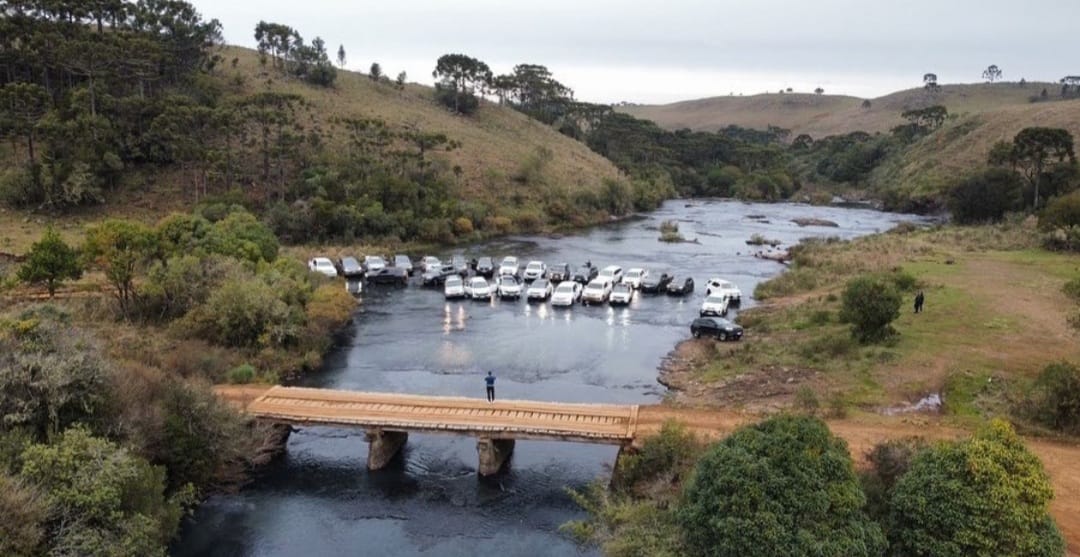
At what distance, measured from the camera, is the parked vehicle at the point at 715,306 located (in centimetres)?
4566

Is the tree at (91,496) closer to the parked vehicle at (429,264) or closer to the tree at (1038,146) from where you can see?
the parked vehicle at (429,264)

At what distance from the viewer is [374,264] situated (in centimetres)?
5725

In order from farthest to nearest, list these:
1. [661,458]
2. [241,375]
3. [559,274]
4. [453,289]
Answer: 1. [559,274]
2. [453,289]
3. [241,375]
4. [661,458]

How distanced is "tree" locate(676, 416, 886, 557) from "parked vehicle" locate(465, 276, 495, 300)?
1378 inches

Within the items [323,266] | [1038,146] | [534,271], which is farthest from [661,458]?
[1038,146]

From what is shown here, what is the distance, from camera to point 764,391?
31.0 m

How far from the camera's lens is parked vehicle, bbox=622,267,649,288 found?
5428 centimetres

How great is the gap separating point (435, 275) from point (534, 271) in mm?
7387

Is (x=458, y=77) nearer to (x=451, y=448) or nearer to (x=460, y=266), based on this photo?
(x=460, y=266)

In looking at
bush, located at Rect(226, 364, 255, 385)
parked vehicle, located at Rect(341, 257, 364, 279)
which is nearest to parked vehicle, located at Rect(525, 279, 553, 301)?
parked vehicle, located at Rect(341, 257, 364, 279)

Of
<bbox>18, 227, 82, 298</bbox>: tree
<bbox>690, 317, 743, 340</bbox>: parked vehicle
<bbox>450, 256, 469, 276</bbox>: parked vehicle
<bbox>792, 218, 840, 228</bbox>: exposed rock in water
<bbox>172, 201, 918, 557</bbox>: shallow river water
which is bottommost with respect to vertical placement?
<bbox>172, 201, 918, 557</bbox>: shallow river water

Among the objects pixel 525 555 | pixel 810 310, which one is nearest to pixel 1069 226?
pixel 810 310

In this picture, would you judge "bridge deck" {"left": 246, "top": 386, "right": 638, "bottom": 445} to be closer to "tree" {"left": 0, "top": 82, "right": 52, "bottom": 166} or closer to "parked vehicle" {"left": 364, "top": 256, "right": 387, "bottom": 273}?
"parked vehicle" {"left": 364, "top": 256, "right": 387, "bottom": 273}

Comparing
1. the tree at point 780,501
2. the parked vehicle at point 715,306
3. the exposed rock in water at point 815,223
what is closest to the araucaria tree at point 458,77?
the exposed rock in water at point 815,223
